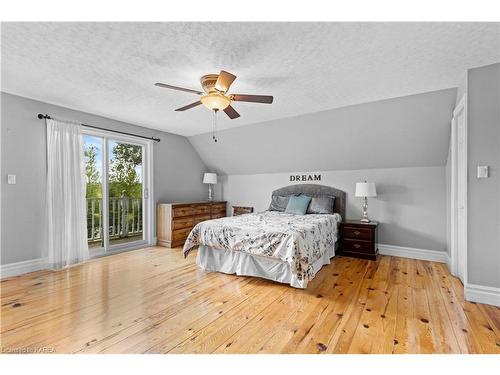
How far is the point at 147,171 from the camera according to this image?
492cm

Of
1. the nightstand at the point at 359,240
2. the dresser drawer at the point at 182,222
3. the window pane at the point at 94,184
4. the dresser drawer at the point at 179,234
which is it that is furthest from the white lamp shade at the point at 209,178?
the nightstand at the point at 359,240

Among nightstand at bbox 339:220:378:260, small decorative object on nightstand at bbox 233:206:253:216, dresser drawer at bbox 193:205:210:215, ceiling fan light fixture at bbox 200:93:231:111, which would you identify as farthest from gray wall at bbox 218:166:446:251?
ceiling fan light fixture at bbox 200:93:231:111

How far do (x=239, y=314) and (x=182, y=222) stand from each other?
310 cm

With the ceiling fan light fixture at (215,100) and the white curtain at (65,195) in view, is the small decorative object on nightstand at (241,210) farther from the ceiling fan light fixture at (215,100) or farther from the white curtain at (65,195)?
the ceiling fan light fixture at (215,100)

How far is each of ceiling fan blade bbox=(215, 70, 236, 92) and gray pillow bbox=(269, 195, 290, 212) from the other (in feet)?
10.1

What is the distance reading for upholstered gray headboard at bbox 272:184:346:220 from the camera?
4672 mm

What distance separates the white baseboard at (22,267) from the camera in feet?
10.4

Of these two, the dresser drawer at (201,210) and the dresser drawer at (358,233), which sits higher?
the dresser drawer at (201,210)

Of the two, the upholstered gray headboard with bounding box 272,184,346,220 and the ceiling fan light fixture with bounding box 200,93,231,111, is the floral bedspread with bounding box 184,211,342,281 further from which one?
the ceiling fan light fixture with bounding box 200,93,231,111

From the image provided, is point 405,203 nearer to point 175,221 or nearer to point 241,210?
point 241,210

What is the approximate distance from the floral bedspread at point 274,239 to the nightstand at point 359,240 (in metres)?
0.45

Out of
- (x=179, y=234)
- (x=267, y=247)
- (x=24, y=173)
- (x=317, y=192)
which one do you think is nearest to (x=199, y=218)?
(x=179, y=234)
